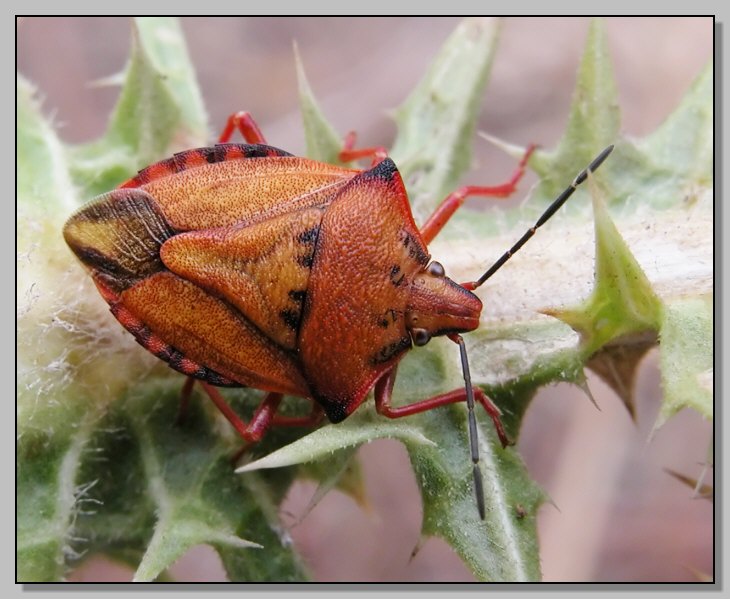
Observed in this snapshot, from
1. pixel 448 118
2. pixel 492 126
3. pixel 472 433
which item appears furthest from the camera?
pixel 492 126

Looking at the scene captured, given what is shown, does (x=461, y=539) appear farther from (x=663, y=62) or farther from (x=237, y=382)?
(x=663, y=62)

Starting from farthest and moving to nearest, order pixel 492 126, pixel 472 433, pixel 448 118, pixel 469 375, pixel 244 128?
1. pixel 492 126
2. pixel 448 118
3. pixel 244 128
4. pixel 469 375
5. pixel 472 433

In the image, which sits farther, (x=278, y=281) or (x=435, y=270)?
(x=435, y=270)

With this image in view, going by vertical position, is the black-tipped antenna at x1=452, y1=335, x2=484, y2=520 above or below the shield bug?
below

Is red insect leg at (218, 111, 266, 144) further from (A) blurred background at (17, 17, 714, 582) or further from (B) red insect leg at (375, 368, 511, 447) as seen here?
(A) blurred background at (17, 17, 714, 582)

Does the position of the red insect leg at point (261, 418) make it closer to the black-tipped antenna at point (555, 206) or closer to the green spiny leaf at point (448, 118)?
the black-tipped antenna at point (555, 206)

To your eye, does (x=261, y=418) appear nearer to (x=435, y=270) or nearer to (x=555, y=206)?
(x=435, y=270)

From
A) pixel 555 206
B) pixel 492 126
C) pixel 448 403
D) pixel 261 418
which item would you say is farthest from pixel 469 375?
pixel 492 126

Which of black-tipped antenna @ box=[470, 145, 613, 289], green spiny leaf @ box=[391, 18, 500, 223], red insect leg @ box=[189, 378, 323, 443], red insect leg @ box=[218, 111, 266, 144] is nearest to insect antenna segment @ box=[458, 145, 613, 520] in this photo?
black-tipped antenna @ box=[470, 145, 613, 289]
